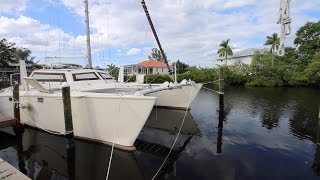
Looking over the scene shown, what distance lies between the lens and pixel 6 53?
48.7m

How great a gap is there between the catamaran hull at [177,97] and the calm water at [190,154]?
7.59ft

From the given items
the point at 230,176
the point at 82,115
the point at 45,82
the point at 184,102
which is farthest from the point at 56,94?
the point at 184,102

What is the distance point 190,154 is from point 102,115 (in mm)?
3074

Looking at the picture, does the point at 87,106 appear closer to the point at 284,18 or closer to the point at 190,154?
the point at 190,154

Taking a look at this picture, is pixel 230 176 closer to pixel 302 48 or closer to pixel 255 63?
pixel 255 63

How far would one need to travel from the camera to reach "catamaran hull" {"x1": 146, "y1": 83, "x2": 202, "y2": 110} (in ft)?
50.6

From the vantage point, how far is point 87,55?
14.6 metres

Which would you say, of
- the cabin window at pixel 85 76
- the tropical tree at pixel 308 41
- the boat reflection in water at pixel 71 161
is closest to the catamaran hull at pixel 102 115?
the boat reflection in water at pixel 71 161

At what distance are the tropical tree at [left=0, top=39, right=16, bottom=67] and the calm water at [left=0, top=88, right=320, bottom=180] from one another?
4127 cm

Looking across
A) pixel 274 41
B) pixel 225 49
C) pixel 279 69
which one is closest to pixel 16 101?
pixel 279 69

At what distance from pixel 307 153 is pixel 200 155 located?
3.59 metres

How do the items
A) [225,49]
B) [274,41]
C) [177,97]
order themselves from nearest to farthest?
[177,97]
[274,41]
[225,49]

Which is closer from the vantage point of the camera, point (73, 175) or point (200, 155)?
point (73, 175)

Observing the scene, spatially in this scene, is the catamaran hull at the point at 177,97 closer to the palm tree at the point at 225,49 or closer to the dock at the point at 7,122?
the dock at the point at 7,122
